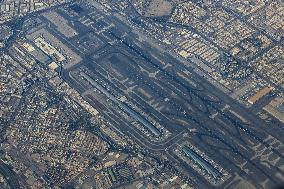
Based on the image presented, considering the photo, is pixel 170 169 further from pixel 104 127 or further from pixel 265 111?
pixel 265 111

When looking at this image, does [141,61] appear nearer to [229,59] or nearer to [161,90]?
[161,90]

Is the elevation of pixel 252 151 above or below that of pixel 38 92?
above

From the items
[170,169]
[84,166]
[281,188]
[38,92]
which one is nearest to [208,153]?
[170,169]

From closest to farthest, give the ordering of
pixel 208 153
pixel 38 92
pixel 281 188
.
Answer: pixel 281 188 < pixel 208 153 < pixel 38 92

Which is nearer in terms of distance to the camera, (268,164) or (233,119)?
(268,164)

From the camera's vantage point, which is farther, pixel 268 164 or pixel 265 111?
pixel 265 111

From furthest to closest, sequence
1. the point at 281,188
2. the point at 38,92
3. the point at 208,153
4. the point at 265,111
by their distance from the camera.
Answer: the point at 38,92, the point at 265,111, the point at 208,153, the point at 281,188

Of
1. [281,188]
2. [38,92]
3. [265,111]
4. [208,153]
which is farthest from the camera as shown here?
[38,92]

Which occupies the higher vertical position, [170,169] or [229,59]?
[229,59]

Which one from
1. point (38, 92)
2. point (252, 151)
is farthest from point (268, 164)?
point (38, 92)
